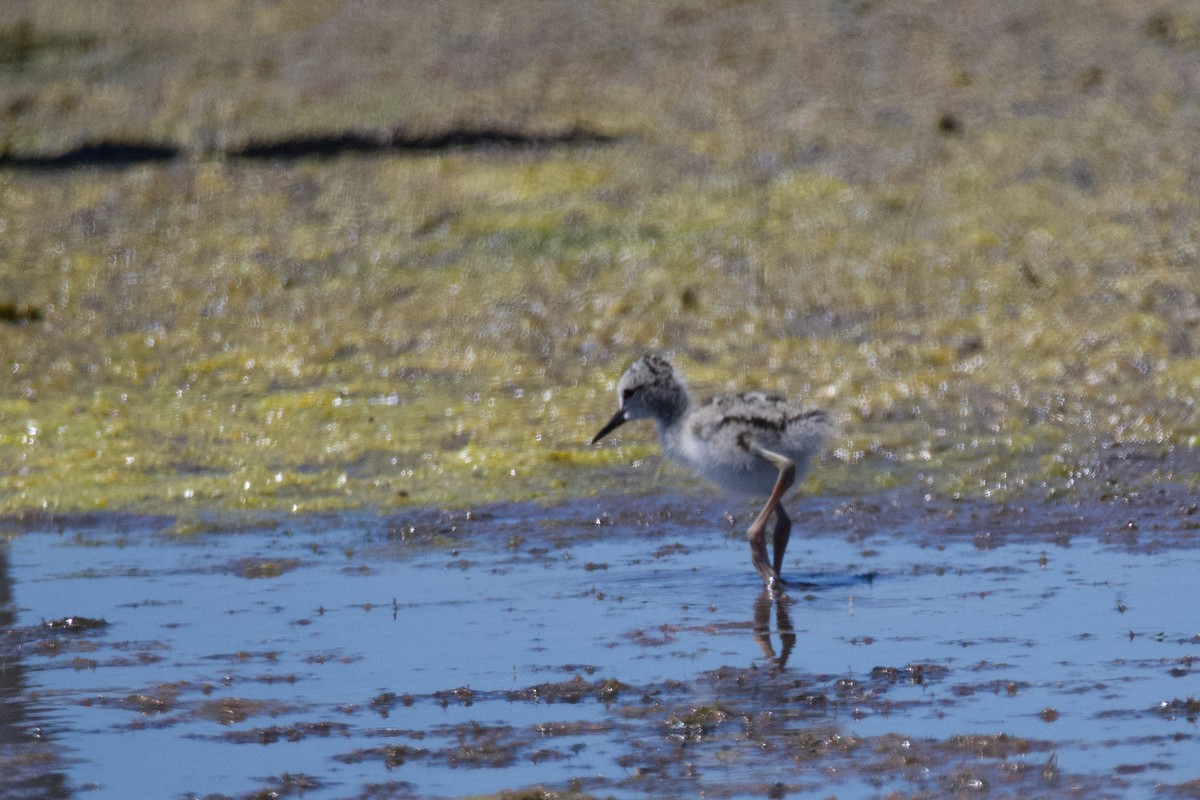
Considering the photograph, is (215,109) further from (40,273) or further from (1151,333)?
(1151,333)

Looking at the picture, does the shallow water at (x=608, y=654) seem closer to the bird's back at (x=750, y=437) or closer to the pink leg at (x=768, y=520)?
the pink leg at (x=768, y=520)

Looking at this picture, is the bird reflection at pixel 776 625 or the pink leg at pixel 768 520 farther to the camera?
the pink leg at pixel 768 520

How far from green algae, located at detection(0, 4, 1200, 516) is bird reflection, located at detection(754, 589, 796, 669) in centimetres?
175

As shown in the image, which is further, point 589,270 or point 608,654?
point 589,270

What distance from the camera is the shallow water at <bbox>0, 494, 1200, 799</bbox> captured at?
5.00 metres

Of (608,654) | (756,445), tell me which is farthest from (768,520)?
(608,654)

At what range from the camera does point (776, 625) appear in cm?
653

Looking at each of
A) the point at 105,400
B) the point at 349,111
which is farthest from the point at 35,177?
the point at 105,400

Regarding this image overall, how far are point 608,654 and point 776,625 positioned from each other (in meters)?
0.69

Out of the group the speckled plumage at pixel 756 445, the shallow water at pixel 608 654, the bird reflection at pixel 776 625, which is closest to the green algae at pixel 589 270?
the shallow water at pixel 608 654

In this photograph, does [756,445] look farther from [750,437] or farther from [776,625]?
[776,625]

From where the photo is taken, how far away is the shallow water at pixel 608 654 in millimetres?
5004

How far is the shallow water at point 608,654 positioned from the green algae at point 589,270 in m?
0.73

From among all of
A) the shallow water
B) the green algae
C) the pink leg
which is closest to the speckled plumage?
the pink leg
